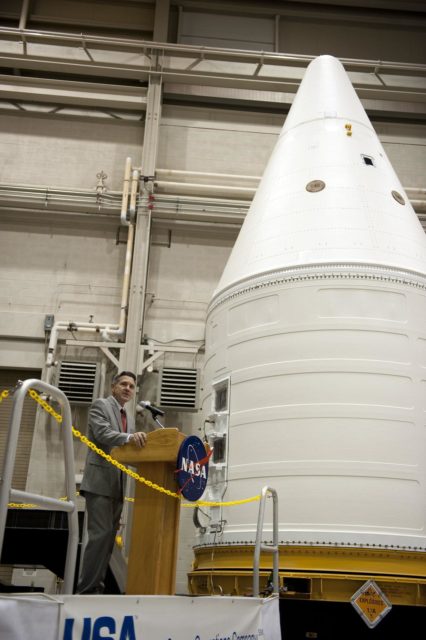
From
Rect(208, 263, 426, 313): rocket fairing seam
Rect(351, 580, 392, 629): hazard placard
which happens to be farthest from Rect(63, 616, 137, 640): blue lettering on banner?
Rect(208, 263, 426, 313): rocket fairing seam

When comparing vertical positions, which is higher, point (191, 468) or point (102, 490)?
point (191, 468)

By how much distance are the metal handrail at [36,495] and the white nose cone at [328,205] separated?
4099 millimetres

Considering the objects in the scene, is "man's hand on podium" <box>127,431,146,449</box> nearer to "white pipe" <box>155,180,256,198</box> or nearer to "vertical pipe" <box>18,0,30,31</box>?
"white pipe" <box>155,180,256,198</box>

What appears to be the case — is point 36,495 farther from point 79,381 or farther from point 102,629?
→ point 79,381

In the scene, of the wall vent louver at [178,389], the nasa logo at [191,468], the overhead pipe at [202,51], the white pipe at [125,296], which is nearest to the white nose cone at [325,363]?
the nasa logo at [191,468]

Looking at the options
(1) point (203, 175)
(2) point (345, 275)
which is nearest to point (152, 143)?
(1) point (203, 175)

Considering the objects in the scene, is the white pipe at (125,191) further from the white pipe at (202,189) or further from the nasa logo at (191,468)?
the nasa logo at (191,468)

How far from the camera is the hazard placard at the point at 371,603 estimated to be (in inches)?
193

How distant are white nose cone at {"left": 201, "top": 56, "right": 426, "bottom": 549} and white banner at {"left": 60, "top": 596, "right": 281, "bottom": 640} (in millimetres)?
1939

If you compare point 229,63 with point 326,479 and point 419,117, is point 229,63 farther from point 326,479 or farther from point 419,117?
point 326,479

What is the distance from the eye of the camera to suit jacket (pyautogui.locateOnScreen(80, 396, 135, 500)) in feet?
12.7

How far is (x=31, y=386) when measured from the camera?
7.45ft

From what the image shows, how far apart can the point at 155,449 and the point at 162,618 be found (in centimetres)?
115

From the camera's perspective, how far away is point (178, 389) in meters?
9.91
